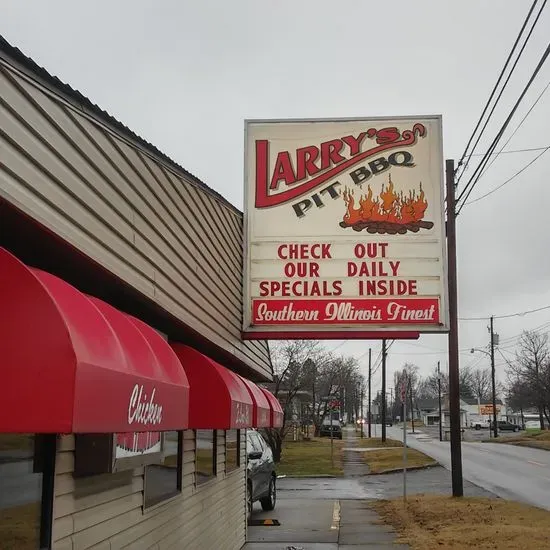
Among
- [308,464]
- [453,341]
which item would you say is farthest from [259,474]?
[308,464]

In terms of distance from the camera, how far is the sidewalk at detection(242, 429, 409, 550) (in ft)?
37.3

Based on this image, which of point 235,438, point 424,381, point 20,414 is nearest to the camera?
point 20,414

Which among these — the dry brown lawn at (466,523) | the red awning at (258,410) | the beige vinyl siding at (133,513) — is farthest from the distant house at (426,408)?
the beige vinyl siding at (133,513)

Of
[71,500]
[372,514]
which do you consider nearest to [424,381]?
[372,514]

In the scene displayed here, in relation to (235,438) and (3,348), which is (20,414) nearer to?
(3,348)

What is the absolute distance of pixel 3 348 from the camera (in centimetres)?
298

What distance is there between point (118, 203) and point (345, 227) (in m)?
5.17

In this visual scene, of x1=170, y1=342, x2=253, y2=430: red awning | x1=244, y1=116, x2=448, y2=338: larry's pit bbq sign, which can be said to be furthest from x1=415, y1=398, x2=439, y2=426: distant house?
x1=170, y1=342, x2=253, y2=430: red awning

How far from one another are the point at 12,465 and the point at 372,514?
12.4 m

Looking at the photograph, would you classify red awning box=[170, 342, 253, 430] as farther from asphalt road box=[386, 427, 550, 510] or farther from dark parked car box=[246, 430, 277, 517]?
asphalt road box=[386, 427, 550, 510]

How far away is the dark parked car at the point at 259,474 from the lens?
14397mm

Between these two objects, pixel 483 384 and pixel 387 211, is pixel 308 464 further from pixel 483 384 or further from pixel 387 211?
pixel 483 384

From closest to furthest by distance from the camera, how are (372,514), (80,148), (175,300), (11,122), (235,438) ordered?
(11,122) < (80,148) < (175,300) < (235,438) < (372,514)

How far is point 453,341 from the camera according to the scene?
16859 millimetres
